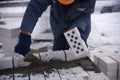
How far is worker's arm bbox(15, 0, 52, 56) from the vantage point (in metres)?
2.80

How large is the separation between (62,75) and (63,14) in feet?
2.80

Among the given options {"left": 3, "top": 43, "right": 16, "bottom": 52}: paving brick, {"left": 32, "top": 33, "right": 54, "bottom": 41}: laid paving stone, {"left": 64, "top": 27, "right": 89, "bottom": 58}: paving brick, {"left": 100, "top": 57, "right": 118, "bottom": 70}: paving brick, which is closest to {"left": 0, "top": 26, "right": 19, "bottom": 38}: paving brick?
{"left": 3, "top": 43, "right": 16, "bottom": 52}: paving brick

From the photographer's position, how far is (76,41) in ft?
9.00

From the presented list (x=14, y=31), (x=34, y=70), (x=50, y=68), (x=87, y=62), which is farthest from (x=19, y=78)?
(x=14, y=31)

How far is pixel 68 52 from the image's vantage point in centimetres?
304

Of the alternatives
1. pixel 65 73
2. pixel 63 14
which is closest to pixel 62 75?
pixel 65 73

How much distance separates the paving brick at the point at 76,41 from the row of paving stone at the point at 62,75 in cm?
22

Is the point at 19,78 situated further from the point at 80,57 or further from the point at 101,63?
the point at 101,63

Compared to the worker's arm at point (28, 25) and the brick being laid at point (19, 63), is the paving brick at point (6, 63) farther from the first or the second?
the worker's arm at point (28, 25)

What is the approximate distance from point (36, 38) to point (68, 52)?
2.13 metres

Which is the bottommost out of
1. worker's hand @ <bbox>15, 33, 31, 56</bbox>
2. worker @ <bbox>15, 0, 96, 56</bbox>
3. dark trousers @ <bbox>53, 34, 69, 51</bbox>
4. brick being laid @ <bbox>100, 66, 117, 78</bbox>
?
brick being laid @ <bbox>100, 66, 117, 78</bbox>

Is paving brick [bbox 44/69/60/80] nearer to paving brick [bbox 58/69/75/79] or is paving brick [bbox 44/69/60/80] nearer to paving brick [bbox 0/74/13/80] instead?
paving brick [bbox 58/69/75/79]

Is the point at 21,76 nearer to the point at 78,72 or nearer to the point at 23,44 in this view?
the point at 23,44

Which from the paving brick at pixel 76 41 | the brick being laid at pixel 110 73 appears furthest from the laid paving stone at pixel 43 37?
the paving brick at pixel 76 41
